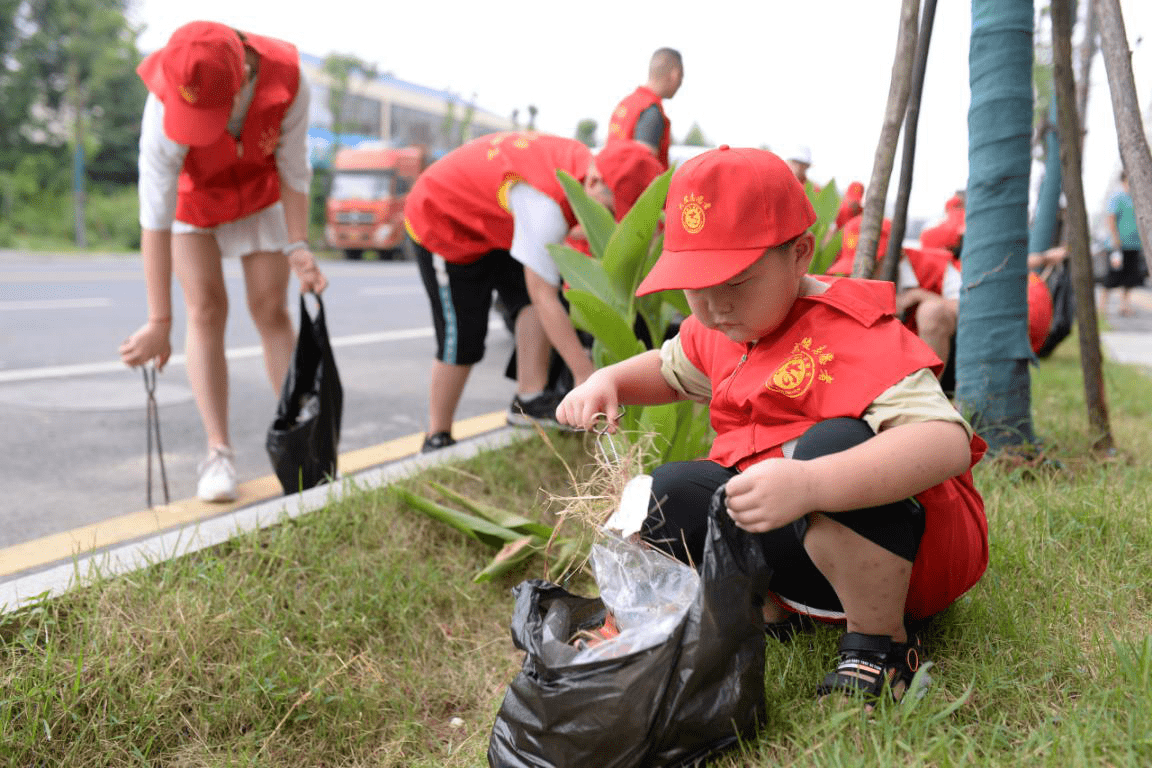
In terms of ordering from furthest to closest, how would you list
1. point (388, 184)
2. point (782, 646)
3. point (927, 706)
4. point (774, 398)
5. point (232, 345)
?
point (388, 184), point (232, 345), point (782, 646), point (774, 398), point (927, 706)

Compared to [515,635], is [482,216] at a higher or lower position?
higher

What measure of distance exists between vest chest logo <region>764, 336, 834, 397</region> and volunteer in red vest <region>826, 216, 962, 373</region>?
218 cm

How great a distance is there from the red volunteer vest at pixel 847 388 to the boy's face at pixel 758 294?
57mm

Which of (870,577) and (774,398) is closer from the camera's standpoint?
(870,577)

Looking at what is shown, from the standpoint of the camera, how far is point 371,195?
79.5ft

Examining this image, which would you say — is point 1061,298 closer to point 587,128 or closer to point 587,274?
point 587,274

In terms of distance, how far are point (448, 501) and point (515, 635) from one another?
4.16 feet

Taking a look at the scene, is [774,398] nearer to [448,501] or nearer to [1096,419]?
[448,501]

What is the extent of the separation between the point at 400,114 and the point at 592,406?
50.7 metres

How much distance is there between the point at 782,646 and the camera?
1.73 m

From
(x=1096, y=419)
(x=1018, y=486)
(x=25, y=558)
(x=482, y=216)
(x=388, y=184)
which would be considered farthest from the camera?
(x=388, y=184)

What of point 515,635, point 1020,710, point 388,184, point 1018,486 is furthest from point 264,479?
point 388,184

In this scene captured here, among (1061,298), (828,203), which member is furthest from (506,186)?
(1061,298)

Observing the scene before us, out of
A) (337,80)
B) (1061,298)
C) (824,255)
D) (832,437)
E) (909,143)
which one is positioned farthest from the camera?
(337,80)
